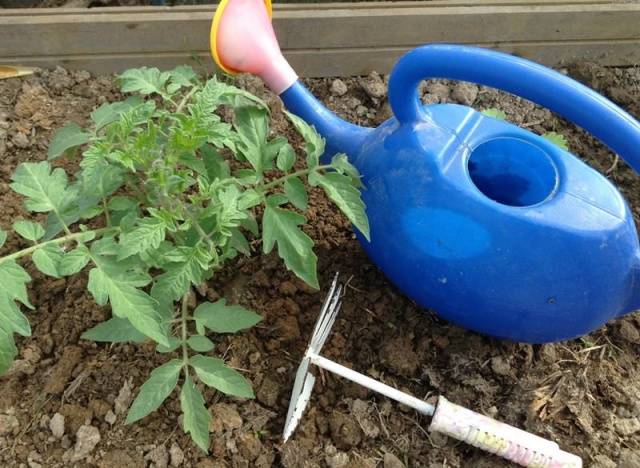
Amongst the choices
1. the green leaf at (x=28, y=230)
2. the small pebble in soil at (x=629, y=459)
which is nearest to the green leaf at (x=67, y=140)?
the green leaf at (x=28, y=230)

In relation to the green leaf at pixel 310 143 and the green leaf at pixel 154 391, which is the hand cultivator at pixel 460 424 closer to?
the green leaf at pixel 154 391

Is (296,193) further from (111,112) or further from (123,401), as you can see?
(123,401)

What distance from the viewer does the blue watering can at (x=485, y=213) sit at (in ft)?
3.79

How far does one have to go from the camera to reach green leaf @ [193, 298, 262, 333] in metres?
1.26

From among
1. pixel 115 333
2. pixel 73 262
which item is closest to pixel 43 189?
pixel 73 262

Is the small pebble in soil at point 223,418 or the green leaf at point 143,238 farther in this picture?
the small pebble in soil at point 223,418

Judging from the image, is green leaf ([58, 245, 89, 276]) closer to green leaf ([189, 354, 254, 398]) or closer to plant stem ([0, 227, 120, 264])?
plant stem ([0, 227, 120, 264])

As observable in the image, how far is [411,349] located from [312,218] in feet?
1.38

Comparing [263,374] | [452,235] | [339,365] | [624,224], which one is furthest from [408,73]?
[263,374]

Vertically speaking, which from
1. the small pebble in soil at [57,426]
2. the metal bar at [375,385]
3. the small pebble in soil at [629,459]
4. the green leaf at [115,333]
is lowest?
the small pebble in soil at [629,459]

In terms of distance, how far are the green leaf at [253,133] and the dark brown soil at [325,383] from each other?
386 millimetres

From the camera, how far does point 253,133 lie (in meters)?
1.25

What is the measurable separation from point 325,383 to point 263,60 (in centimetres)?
73

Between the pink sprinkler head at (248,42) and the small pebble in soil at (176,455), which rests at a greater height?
the pink sprinkler head at (248,42)
